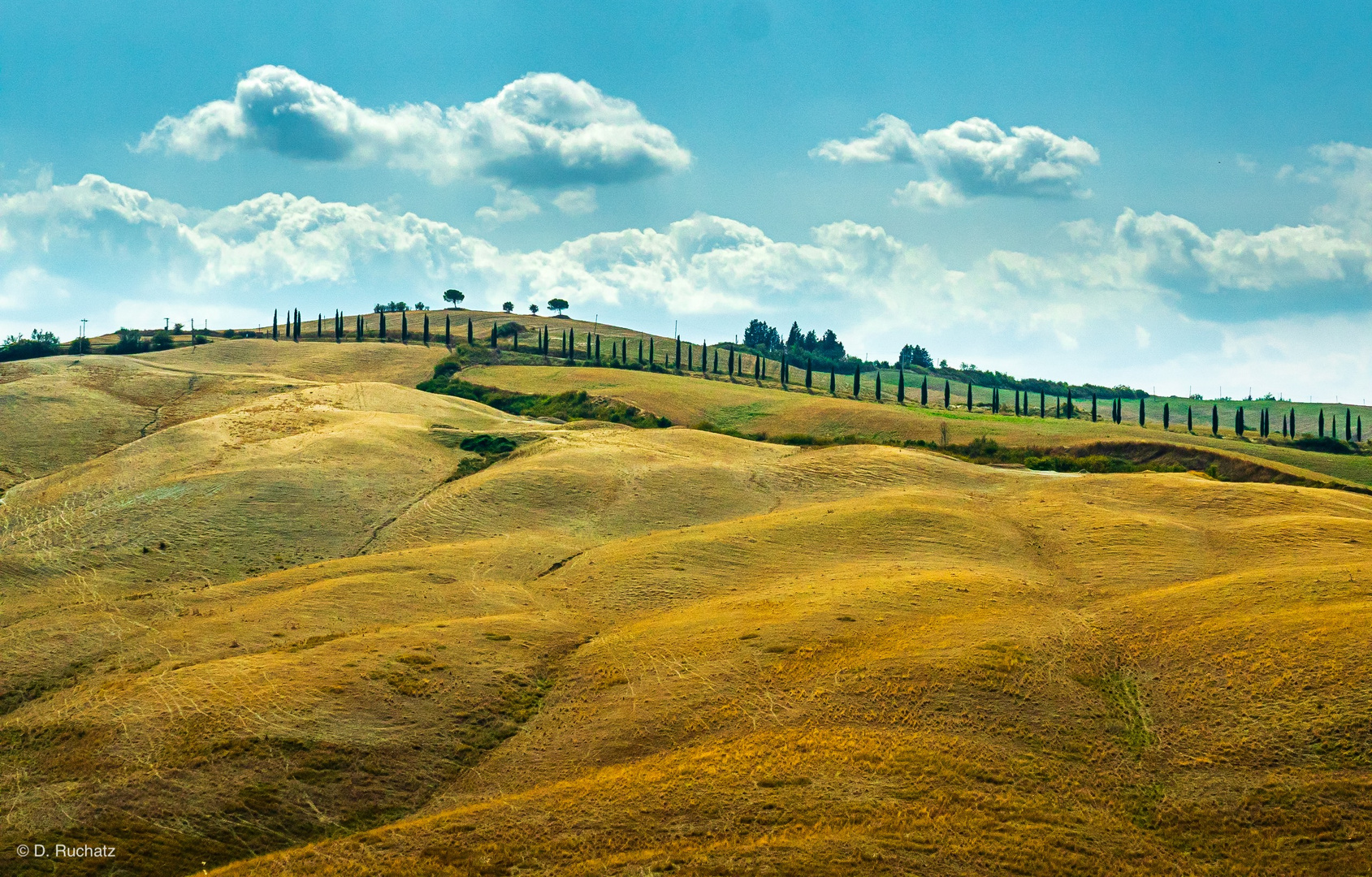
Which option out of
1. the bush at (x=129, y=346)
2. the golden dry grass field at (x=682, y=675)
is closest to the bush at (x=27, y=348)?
the bush at (x=129, y=346)

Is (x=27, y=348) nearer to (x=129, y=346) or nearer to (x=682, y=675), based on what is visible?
(x=129, y=346)

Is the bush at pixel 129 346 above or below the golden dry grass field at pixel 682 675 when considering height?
above

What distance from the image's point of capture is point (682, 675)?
29.8 metres

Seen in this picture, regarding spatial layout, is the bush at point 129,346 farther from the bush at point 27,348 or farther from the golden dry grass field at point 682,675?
the golden dry grass field at point 682,675

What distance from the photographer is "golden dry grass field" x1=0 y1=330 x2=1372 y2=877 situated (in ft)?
71.6

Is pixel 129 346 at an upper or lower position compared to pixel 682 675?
upper

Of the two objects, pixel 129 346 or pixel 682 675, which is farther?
pixel 129 346

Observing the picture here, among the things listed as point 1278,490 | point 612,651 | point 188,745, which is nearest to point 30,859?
point 188,745

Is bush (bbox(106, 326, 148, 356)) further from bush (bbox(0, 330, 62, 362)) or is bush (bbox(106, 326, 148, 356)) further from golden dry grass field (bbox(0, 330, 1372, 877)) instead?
golden dry grass field (bbox(0, 330, 1372, 877))

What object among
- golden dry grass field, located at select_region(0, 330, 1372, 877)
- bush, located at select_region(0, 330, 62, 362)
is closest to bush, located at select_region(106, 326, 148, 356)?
bush, located at select_region(0, 330, 62, 362)

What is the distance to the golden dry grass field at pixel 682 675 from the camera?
859 inches

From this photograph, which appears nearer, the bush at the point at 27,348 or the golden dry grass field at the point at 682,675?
the golden dry grass field at the point at 682,675

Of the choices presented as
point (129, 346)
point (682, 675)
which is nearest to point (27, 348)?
point (129, 346)

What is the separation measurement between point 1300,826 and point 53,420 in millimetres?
83955
